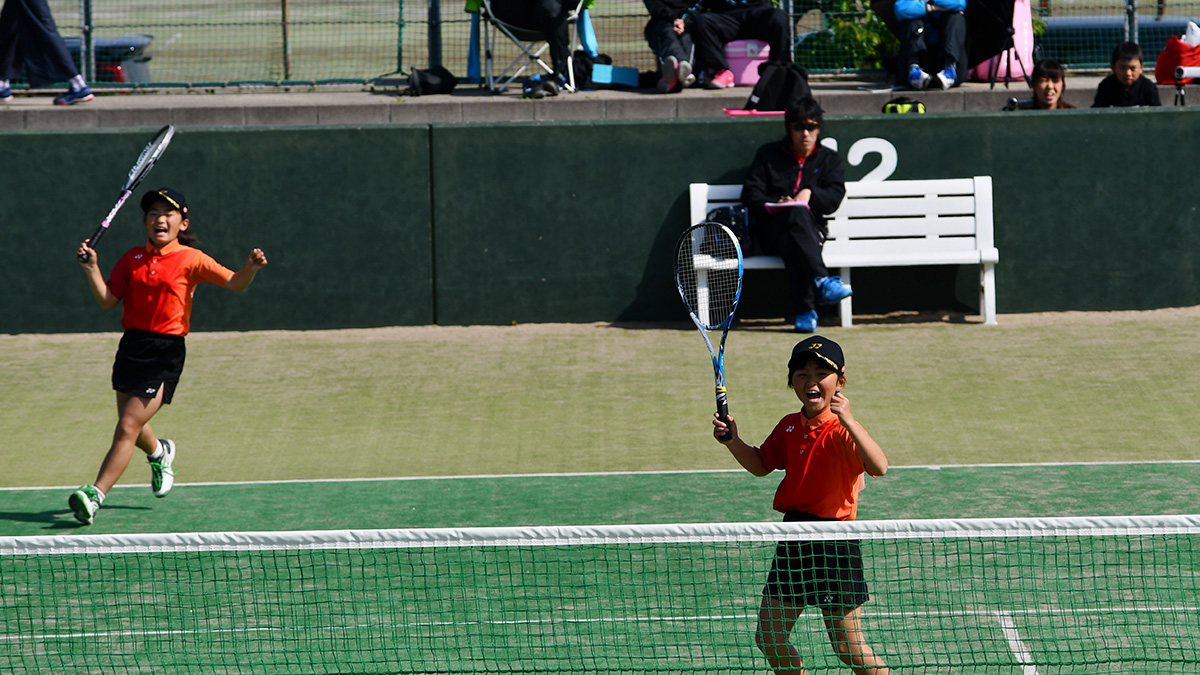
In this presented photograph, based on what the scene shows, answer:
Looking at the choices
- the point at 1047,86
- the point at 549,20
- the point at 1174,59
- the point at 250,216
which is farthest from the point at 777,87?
the point at 250,216

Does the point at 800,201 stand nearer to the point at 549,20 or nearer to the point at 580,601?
the point at 549,20

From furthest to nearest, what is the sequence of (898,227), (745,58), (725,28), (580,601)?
(745,58) → (725,28) → (898,227) → (580,601)

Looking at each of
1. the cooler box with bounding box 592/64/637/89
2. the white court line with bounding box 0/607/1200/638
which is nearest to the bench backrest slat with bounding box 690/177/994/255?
the cooler box with bounding box 592/64/637/89

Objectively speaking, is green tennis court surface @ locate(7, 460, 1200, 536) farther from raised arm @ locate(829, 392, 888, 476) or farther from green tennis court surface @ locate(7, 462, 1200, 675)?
raised arm @ locate(829, 392, 888, 476)

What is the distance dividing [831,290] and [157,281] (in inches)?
220

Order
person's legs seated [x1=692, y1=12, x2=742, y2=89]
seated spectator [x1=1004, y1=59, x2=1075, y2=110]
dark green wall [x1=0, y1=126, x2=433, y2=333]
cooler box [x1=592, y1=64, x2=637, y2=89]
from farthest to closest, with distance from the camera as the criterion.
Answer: cooler box [x1=592, y1=64, x2=637, y2=89], person's legs seated [x1=692, y1=12, x2=742, y2=89], seated spectator [x1=1004, y1=59, x2=1075, y2=110], dark green wall [x1=0, y1=126, x2=433, y2=333]

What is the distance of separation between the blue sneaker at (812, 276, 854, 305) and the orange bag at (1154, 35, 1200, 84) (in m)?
3.93

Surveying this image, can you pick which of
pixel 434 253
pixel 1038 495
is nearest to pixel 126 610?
pixel 1038 495

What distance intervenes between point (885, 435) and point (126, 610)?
4.54 meters

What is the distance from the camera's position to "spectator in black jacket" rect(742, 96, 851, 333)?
11.1 metres

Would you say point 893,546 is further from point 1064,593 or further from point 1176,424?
point 1176,424

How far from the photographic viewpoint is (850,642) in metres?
4.73

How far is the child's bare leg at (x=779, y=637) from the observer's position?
15.6 ft

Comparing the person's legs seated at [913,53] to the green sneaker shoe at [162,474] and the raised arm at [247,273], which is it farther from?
the green sneaker shoe at [162,474]
